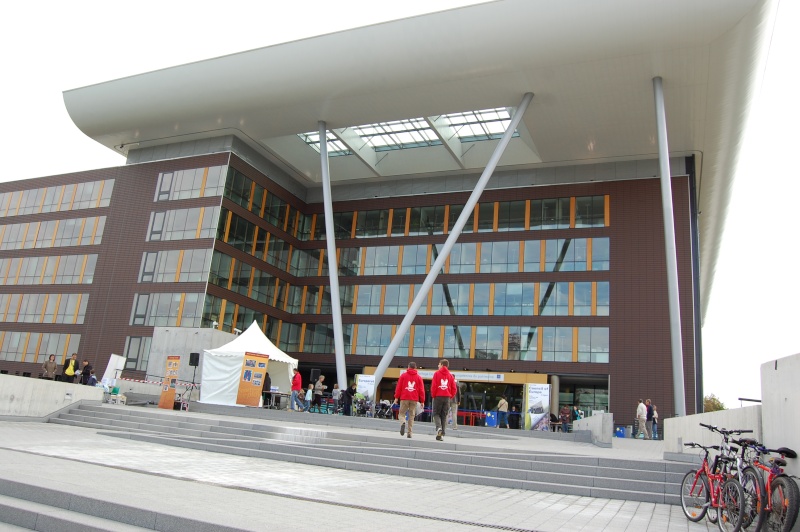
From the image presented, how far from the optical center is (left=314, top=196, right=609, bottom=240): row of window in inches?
1519

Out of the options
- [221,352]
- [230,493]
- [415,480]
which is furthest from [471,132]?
[230,493]

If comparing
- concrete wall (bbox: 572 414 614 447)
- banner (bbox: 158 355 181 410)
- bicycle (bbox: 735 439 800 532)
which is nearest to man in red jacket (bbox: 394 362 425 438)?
concrete wall (bbox: 572 414 614 447)

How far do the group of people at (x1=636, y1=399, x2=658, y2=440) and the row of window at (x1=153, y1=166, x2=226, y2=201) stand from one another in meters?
25.5

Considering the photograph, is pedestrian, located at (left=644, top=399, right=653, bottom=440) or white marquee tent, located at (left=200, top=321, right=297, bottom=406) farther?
pedestrian, located at (left=644, top=399, right=653, bottom=440)

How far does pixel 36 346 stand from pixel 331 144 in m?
22.5

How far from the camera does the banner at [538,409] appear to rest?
25.1m

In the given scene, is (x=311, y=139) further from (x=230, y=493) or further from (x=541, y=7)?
(x=230, y=493)

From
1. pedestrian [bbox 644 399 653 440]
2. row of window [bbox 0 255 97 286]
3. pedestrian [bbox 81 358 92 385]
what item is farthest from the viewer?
row of window [bbox 0 255 97 286]

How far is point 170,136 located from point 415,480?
3416cm

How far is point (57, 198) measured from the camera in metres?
44.4

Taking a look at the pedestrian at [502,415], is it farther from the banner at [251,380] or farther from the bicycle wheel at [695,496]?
the bicycle wheel at [695,496]

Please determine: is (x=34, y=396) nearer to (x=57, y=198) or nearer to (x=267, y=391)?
(x=267, y=391)

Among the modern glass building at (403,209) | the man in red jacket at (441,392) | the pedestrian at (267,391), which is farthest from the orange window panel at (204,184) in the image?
the man in red jacket at (441,392)

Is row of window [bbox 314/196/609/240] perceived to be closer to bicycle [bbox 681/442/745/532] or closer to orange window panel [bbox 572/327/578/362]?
orange window panel [bbox 572/327/578/362]
